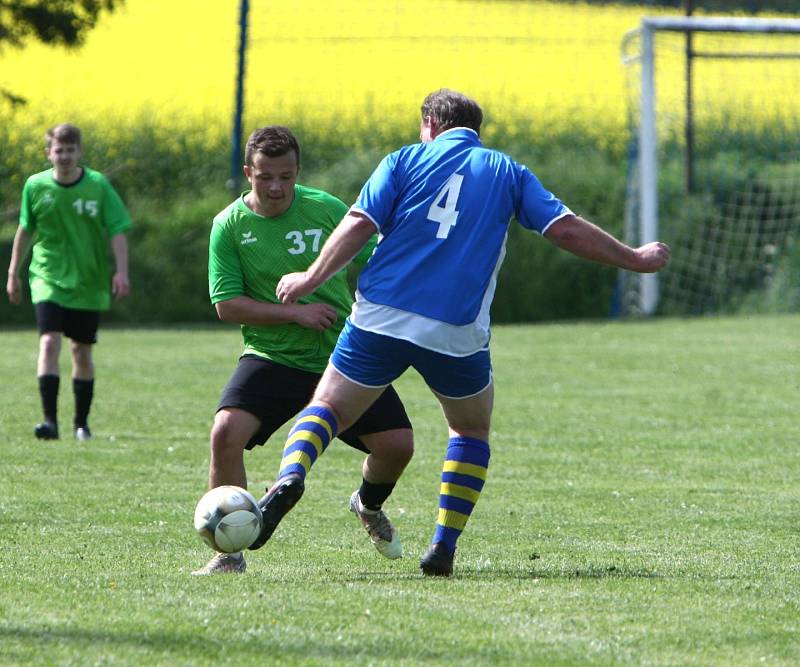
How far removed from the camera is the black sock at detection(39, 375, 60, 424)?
10383 millimetres

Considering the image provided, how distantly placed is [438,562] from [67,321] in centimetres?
524

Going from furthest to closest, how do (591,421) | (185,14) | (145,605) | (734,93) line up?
(185,14)
(734,93)
(591,421)
(145,605)

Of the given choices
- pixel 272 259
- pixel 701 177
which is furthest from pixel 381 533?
pixel 701 177

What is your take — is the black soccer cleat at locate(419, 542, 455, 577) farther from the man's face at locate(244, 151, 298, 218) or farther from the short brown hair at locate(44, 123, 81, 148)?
the short brown hair at locate(44, 123, 81, 148)

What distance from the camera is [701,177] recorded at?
2380 cm

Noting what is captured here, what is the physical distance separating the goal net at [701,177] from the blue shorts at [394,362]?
16.3 meters

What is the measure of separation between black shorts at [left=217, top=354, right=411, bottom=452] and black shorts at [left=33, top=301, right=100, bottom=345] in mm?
4442

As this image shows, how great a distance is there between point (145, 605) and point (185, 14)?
30052mm

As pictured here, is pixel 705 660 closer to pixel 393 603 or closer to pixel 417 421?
pixel 393 603

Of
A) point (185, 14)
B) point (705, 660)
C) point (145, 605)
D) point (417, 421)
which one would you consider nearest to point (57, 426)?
point (417, 421)

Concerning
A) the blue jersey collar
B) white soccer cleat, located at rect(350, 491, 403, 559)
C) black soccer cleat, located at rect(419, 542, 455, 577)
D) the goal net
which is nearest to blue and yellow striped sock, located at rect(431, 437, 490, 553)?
black soccer cleat, located at rect(419, 542, 455, 577)

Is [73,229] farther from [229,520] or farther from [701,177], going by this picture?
[701,177]

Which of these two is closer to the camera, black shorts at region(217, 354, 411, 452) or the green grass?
the green grass

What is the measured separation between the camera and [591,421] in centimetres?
1146
